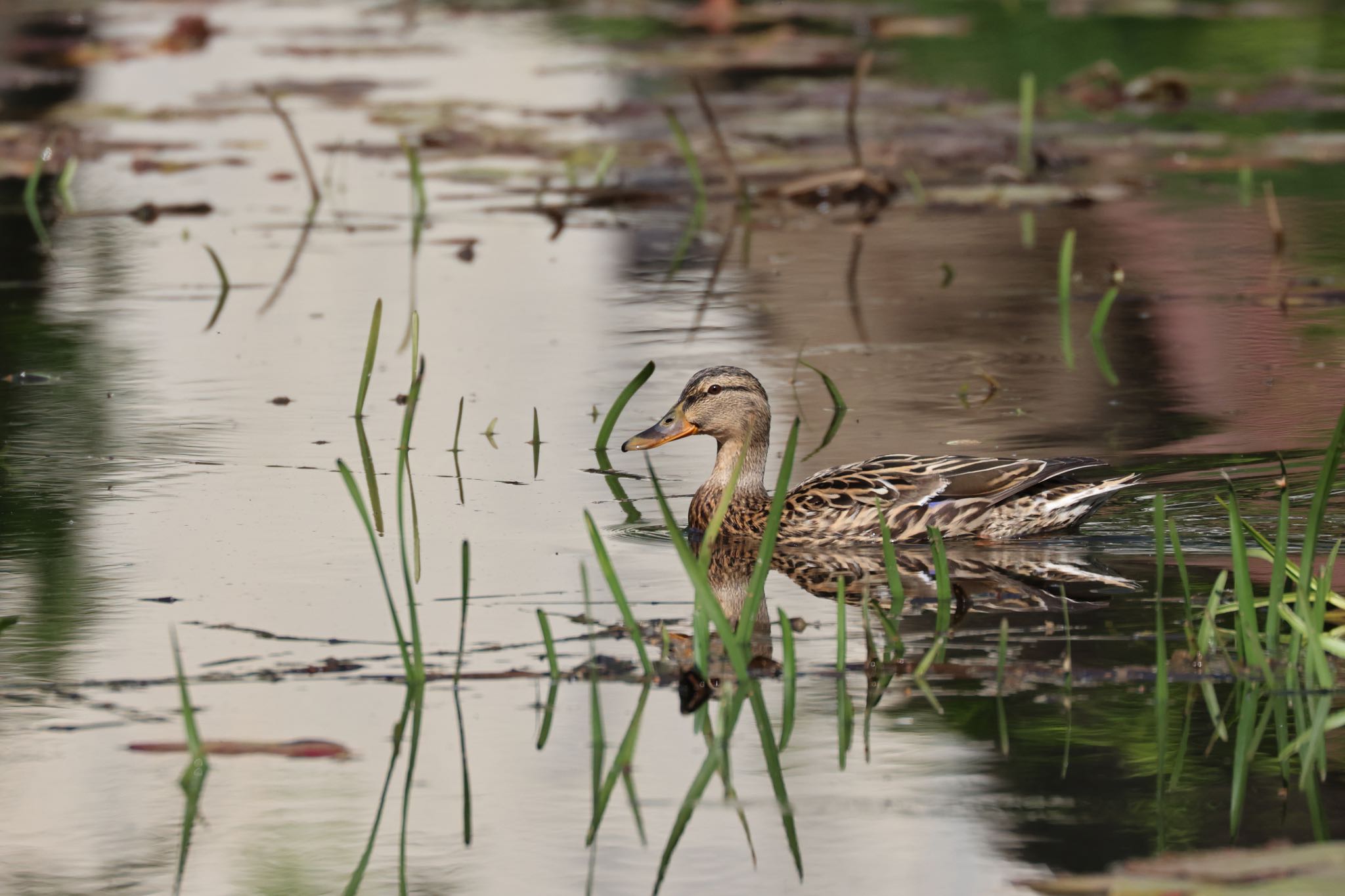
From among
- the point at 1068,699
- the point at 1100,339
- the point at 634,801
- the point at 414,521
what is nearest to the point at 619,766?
the point at 634,801

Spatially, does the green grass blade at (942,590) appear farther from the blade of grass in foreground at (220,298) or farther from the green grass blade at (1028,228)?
the green grass blade at (1028,228)

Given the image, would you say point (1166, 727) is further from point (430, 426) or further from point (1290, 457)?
point (430, 426)

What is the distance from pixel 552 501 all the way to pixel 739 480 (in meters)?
0.61

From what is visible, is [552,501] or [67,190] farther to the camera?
[67,190]

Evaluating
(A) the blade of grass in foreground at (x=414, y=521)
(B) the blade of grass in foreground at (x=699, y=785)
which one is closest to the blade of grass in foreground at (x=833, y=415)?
(A) the blade of grass in foreground at (x=414, y=521)

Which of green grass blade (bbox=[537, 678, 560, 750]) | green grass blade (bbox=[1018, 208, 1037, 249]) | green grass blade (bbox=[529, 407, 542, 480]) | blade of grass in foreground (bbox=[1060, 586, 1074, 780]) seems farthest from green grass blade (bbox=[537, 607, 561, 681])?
green grass blade (bbox=[1018, 208, 1037, 249])

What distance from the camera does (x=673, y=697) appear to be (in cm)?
513

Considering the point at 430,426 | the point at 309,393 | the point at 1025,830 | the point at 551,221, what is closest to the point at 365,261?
the point at 551,221

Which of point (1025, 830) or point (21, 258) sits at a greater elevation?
point (21, 258)

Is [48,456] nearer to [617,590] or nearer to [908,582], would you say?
[908,582]

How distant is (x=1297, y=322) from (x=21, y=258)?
679 centimetres

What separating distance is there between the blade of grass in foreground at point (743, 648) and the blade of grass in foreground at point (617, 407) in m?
1.95

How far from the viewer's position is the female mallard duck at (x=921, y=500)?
6977 mm

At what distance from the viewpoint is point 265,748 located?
4820 millimetres
